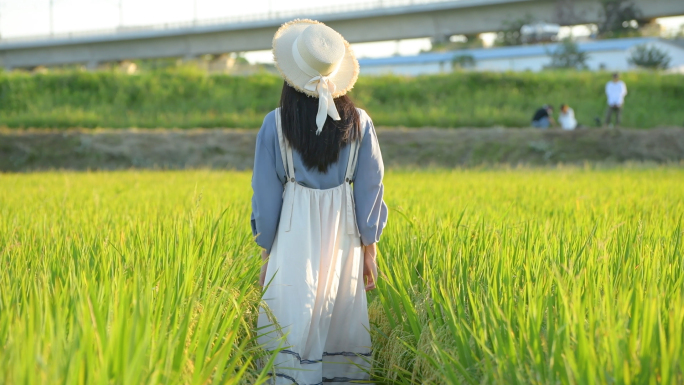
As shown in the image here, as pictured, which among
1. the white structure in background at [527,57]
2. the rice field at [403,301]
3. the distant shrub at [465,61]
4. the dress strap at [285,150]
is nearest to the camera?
the rice field at [403,301]

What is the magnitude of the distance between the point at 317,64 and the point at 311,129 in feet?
0.71

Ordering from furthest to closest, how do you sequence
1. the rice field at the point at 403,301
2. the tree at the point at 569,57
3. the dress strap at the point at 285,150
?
the tree at the point at 569,57 < the dress strap at the point at 285,150 < the rice field at the point at 403,301

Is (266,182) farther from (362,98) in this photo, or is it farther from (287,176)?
(362,98)

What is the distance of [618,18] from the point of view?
3347cm

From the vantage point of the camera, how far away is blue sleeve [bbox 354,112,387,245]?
8.22 feet

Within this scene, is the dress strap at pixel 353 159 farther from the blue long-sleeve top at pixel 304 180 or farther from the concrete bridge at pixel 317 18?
the concrete bridge at pixel 317 18

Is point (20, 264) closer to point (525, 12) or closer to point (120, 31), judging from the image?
point (525, 12)

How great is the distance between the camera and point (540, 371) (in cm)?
160

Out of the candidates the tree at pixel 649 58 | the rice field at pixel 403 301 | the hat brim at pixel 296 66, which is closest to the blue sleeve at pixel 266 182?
the hat brim at pixel 296 66

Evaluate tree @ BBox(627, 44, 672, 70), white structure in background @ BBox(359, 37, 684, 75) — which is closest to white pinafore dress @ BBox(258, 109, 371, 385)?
white structure in background @ BBox(359, 37, 684, 75)

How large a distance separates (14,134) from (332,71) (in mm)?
12737

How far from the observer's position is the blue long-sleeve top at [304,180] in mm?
2459

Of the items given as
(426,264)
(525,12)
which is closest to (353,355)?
(426,264)

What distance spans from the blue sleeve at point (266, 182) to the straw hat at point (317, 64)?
0.57 ft
